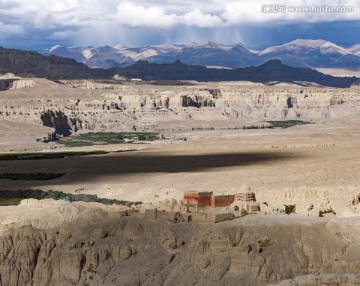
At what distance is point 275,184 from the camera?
2547 inches

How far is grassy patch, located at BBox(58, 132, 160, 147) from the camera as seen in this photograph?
14225 centimetres

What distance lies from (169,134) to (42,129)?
74.5ft

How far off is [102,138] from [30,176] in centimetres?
6856

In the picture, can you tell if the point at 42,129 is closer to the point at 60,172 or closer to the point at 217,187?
the point at 60,172

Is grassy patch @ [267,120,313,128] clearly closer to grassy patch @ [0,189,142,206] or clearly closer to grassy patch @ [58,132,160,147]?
grassy patch @ [58,132,160,147]

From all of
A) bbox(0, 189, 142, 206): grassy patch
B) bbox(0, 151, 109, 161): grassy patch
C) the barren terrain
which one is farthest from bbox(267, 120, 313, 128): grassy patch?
bbox(0, 189, 142, 206): grassy patch

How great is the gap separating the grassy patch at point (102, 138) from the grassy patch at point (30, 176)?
4830 centimetres

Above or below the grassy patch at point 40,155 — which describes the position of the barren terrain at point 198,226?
above

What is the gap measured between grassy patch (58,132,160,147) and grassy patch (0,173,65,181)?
158ft

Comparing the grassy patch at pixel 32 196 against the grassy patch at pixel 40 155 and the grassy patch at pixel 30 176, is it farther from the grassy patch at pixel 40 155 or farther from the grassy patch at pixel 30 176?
the grassy patch at pixel 40 155

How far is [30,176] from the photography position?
87312 millimetres

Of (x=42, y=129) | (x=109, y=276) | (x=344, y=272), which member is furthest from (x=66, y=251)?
(x=42, y=129)

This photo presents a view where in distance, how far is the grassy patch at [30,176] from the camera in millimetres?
85000

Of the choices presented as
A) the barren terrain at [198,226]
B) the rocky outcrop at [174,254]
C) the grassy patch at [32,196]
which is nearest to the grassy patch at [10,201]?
the grassy patch at [32,196]
